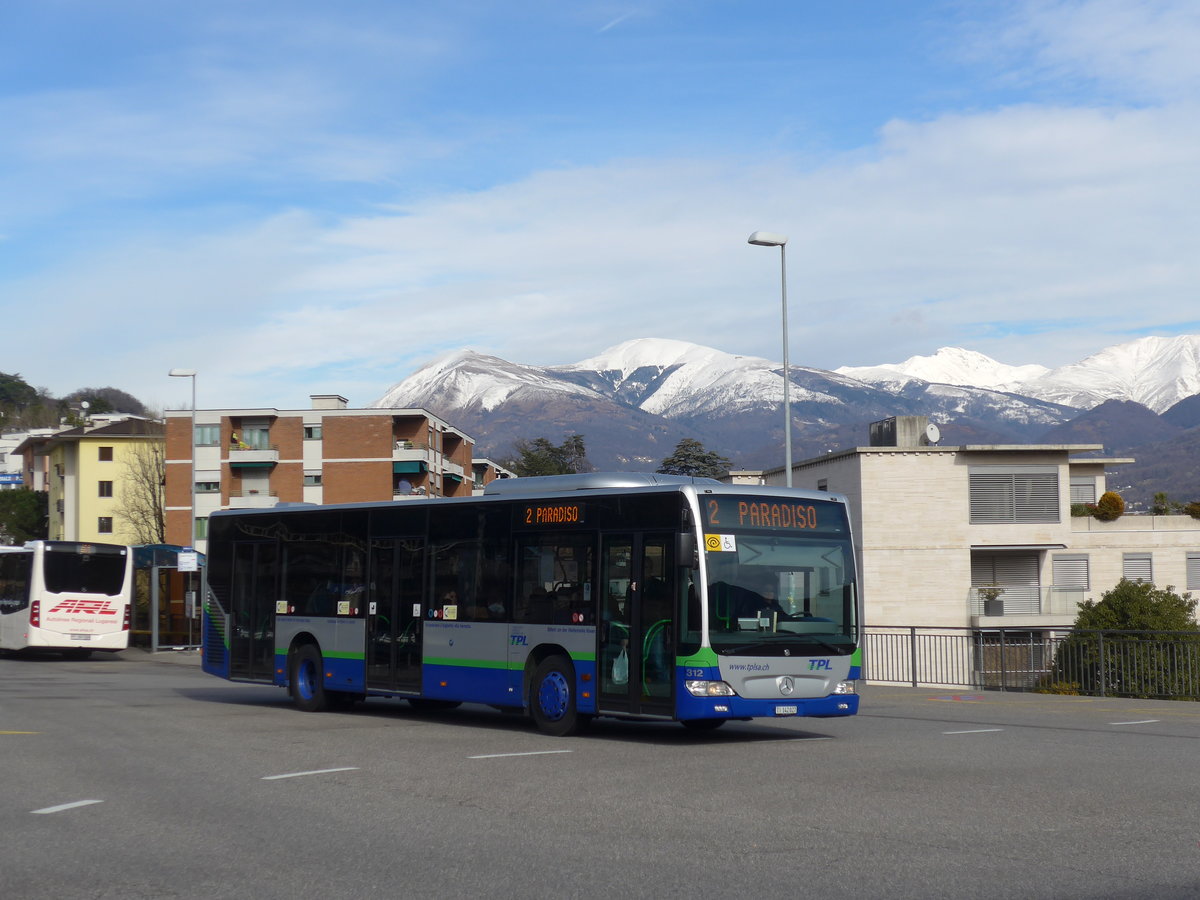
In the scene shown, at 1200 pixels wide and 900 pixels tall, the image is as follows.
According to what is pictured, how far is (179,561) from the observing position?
124ft

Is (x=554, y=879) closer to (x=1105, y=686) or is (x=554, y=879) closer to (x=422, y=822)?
(x=422, y=822)

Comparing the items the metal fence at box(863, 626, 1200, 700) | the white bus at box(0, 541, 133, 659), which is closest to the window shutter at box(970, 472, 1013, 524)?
the metal fence at box(863, 626, 1200, 700)

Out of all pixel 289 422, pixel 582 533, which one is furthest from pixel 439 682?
pixel 289 422

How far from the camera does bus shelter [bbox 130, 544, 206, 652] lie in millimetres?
39116

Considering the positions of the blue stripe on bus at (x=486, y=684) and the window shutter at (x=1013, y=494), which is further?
the window shutter at (x=1013, y=494)

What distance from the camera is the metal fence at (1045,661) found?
910 inches

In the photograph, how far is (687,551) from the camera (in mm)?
13891

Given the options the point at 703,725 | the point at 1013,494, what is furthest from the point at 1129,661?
the point at 1013,494

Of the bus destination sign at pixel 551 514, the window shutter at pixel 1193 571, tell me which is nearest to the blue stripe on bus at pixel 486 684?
the bus destination sign at pixel 551 514

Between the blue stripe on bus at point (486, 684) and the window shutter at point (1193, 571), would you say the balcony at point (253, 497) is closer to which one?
the window shutter at point (1193, 571)

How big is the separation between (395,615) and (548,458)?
11730cm

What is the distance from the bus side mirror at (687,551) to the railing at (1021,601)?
3868cm

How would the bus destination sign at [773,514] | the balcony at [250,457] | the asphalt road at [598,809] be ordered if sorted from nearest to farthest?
the asphalt road at [598,809] → the bus destination sign at [773,514] → the balcony at [250,457]

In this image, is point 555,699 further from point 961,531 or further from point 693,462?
point 693,462
